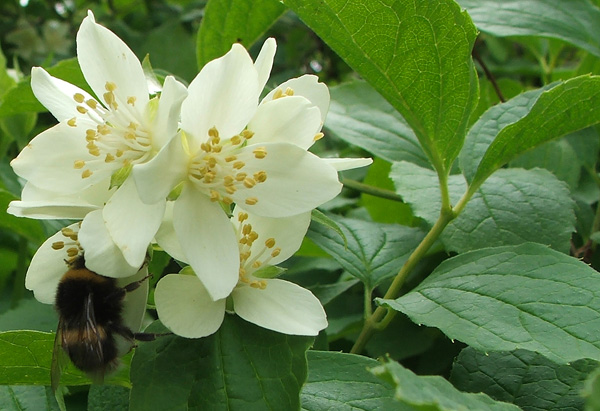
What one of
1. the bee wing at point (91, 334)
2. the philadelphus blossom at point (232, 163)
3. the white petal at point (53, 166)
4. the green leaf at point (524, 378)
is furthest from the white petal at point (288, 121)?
the green leaf at point (524, 378)

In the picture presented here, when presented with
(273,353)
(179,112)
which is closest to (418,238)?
(273,353)

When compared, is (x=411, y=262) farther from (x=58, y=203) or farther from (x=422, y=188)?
(x=58, y=203)

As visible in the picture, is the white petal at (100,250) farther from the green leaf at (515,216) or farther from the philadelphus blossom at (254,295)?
the green leaf at (515,216)

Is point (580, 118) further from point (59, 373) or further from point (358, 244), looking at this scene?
point (59, 373)

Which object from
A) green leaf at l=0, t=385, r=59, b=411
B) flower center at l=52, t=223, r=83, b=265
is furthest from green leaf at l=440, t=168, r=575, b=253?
green leaf at l=0, t=385, r=59, b=411

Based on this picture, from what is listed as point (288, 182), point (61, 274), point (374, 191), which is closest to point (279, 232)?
point (288, 182)

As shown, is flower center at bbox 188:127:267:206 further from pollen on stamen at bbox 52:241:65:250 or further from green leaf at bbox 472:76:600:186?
green leaf at bbox 472:76:600:186
